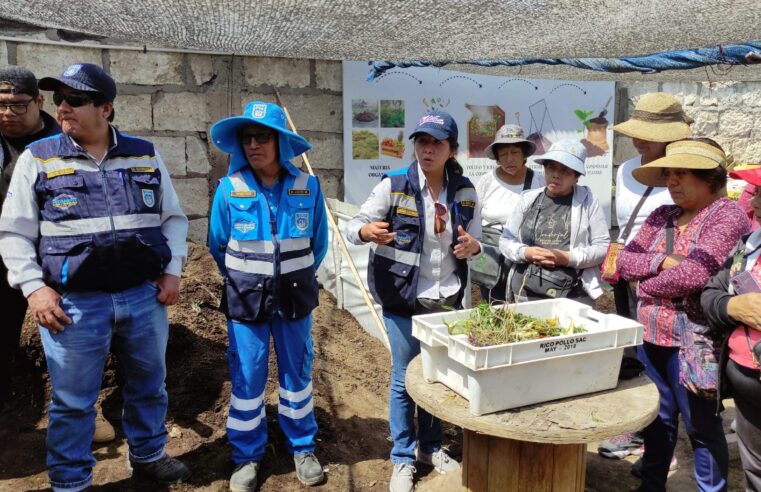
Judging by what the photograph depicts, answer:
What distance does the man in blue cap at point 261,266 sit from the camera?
3107 millimetres

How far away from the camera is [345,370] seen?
4852 mm

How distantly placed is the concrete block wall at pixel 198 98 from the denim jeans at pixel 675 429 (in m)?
3.94

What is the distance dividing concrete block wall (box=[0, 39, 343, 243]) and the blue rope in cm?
105

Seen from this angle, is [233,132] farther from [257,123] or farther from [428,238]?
[428,238]

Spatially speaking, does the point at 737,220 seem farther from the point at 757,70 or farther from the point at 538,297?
the point at 757,70

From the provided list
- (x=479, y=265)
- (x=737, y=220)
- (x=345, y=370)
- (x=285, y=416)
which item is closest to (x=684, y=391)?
(x=737, y=220)

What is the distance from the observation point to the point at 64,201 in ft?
8.89

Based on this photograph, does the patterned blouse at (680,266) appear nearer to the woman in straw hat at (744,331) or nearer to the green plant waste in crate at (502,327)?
the woman in straw hat at (744,331)

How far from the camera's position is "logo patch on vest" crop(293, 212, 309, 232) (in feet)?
10.6

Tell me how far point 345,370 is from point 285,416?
1.50 meters

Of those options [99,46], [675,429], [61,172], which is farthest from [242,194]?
[99,46]

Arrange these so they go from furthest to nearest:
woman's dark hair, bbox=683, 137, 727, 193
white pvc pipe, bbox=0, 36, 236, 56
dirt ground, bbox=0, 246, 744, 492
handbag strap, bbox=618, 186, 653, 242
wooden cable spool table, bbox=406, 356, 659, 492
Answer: white pvc pipe, bbox=0, 36, 236, 56, handbag strap, bbox=618, 186, 653, 242, dirt ground, bbox=0, 246, 744, 492, woman's dark hair, bbox=683, 137, 727, 193, wooden cable spool table, bbox=406, 356, 659, 492

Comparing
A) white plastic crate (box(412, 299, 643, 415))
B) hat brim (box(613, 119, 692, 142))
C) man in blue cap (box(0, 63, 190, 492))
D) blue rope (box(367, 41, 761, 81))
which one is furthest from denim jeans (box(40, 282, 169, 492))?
blue rope (box(367, 41, 761, 81))

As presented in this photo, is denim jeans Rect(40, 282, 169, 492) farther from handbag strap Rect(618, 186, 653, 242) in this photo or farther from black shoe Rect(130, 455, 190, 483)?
handbag strap Rect(618, 186, 653, 242)
